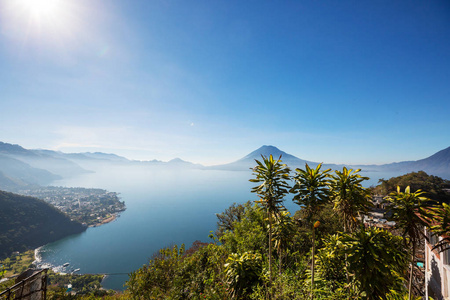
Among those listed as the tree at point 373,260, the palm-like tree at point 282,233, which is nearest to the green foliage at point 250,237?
the palm-like tree at point 282,233

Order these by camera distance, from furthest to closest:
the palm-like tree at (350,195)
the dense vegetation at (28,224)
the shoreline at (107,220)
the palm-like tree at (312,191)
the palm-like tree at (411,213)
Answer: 1. the shoreline at (107,220)
2. the dense vegetation at (28,224)
3. the palm-like tree at (312,191)
4. the palm-like tree at (350,195)
5. the palm-like tree at (411,213)

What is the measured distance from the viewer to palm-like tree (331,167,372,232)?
7.41 metres

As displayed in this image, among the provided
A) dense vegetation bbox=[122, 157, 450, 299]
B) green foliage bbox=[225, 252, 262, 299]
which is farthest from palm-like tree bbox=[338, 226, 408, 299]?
green foliage bbox=[225, 252, 262, 299]

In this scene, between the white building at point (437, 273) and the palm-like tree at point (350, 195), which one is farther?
the white building at point (437, 273)

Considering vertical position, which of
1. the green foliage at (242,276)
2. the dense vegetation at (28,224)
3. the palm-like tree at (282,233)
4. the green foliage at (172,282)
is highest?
the palm-like tree at (282,233)

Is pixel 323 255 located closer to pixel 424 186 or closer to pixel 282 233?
pixel 282 233

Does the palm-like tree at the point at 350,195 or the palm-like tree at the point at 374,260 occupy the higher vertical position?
the palm-like tree at the point at 350,195

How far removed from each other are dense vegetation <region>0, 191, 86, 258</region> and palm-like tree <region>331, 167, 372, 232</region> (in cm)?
10643

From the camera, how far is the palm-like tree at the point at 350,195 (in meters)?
7.41

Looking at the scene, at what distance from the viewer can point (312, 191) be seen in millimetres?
7727

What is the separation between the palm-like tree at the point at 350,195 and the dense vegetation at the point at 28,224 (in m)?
106

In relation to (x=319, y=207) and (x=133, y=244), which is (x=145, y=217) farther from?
(x=319, y=207)

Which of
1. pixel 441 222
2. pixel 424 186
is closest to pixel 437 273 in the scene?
pixel 441 222

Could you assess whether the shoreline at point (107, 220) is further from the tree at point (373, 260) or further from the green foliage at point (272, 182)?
the tree at point (373, 260)
